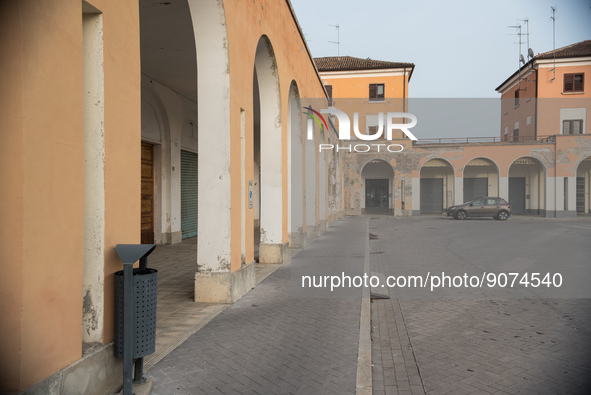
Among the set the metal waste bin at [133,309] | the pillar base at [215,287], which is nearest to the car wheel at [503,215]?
the pillar base at [215,287]

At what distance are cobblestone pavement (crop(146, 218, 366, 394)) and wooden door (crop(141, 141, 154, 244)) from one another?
6.59 meters

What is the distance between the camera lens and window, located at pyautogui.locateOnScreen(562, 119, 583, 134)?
3588cm

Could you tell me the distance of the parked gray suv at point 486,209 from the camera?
28781 millimetres

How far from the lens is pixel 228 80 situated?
6125 mm

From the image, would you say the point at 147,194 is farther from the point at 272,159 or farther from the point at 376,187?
the point at 376,187

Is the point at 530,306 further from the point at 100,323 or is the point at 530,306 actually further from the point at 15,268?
the point at 15,268

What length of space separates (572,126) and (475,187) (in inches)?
359

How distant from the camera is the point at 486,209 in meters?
29.0

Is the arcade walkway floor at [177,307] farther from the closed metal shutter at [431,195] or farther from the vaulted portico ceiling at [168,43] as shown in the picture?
the closed metal shutter at [431,195]

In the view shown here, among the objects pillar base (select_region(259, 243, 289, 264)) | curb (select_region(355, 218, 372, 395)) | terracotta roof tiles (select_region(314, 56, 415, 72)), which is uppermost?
terracotta roof tiles (select_region(314, 56, 415, 72))

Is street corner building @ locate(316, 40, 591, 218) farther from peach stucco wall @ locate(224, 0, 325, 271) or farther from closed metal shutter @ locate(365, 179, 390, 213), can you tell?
peach stucco wall @ locate(224, 0, 325, 271)

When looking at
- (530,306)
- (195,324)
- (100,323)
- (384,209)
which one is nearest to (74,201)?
(100,323)

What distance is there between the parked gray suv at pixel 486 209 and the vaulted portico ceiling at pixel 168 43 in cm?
2202

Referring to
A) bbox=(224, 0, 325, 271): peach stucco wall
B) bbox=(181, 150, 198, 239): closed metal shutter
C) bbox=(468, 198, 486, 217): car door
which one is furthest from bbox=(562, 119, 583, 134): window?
bbox=(224, 0, 325, 271): peach stucco wall
